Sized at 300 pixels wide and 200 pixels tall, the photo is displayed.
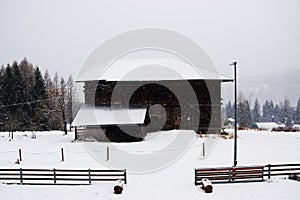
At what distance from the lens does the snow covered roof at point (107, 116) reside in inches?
1094

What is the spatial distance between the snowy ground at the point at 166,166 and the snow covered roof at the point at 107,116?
2529 mm

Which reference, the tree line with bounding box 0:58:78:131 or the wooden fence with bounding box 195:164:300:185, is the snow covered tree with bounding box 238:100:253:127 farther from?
the wooden fence with bounding box 195:164:300:185

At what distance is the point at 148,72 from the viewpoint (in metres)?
33.5

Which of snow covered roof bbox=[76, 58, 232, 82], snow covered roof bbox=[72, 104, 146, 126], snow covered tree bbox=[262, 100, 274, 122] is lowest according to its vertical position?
snow covered tree bbox=[262, 100, 274, 122]

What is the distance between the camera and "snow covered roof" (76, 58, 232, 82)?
32.3 meters

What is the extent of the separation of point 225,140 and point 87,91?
17978mm

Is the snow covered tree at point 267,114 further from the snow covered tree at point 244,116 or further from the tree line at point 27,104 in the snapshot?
the tree line at point 27,104

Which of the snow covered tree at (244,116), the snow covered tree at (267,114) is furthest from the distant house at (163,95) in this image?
the snow covered tree at (267,114)

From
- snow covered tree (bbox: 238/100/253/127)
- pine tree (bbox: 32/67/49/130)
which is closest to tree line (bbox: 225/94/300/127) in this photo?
snow covered tree (bbox: 238/100/253/127)

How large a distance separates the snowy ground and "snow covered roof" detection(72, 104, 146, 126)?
8.30ft

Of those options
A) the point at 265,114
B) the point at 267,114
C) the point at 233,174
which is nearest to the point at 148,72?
the point at 233,174

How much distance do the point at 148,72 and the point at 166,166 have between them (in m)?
17.0

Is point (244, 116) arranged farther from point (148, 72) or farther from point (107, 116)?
point (107, 116)

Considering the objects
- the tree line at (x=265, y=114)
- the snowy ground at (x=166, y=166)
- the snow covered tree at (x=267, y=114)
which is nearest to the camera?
the snowy ground at (x=166, y=166)
